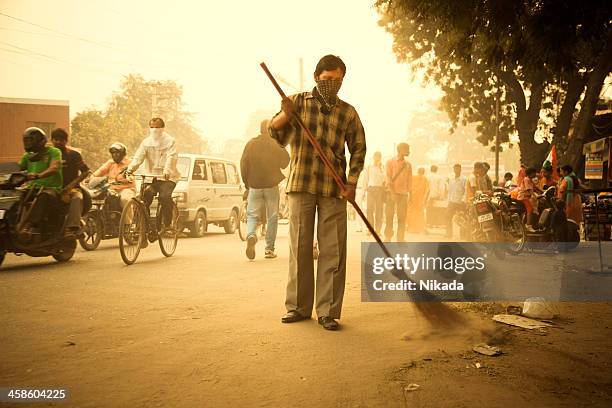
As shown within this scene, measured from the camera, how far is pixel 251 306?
225 inches

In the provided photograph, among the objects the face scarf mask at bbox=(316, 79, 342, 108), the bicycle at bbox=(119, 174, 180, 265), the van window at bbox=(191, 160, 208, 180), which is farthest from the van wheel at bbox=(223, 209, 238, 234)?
the face scarf mask at bbox=(316, 79, 342, 108)

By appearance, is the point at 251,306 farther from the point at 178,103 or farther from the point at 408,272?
the point at 178,103

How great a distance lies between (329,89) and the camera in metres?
4.93

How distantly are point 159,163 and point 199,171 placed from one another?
4.91 meters

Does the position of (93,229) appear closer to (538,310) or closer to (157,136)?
(157,136)

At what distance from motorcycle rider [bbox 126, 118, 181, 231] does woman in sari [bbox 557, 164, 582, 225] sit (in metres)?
8.04

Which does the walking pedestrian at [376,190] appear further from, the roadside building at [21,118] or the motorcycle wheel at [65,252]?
the roadside building at [21,118]

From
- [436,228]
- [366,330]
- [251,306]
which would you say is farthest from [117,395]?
[436,228]

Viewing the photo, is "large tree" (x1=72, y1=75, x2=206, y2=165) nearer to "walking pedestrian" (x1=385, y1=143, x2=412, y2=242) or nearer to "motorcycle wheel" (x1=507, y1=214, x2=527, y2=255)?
"walking pedestrian" (x1=385, y1=143, x2=412, y2=242)

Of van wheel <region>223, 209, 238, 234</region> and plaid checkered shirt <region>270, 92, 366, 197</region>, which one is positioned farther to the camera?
van wheel <region>223, 209, 238, 234</region>

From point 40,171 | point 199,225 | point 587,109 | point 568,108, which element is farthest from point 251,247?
point 568,108

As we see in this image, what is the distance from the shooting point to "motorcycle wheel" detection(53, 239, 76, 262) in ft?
29.9

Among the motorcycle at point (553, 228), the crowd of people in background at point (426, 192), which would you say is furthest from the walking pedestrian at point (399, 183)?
the motorcycle at point (553, 228)

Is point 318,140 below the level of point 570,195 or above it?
above
